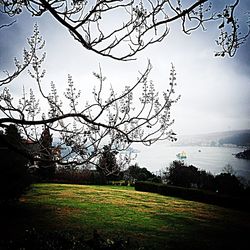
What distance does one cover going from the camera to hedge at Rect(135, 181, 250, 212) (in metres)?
21.3

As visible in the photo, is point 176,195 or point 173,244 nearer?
point 173,244

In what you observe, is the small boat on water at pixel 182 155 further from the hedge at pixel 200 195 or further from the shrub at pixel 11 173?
the shrub at pixel 11 173

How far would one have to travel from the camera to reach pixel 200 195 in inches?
968

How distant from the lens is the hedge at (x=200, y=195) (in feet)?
70.0

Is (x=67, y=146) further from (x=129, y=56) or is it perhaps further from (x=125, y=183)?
(x=125, y=183)

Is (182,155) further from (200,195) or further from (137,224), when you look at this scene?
(137,224)

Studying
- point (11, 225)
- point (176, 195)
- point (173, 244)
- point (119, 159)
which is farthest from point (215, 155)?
point (119, 159)

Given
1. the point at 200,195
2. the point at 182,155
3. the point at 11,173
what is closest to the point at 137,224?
the point at 11,173

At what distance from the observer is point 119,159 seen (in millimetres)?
3893

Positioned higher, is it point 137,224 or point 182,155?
point 182,155

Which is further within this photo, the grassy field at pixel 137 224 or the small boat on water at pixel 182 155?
the small boat on water at pixel 182 155

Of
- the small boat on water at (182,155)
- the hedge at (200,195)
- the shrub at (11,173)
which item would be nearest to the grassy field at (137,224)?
the shrub at (11,173)

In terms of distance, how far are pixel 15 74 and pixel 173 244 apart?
8.83 m

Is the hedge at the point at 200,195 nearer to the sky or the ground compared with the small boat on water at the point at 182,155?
nearer to the ground
